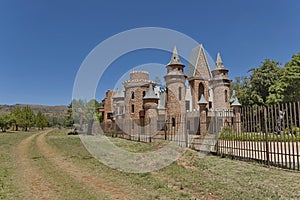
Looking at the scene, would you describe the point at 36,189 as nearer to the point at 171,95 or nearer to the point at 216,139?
the point at 216,139

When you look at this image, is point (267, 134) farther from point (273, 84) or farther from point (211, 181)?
point (273, 84)

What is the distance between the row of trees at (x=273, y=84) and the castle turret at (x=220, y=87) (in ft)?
23.5

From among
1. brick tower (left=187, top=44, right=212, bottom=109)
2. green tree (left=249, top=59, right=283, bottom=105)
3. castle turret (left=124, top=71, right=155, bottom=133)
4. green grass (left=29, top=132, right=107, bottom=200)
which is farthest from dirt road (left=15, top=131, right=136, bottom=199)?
green tree (left=249, top=59, right=283, bottom=105)

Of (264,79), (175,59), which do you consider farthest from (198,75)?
(264,79)

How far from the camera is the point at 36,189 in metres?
6.54

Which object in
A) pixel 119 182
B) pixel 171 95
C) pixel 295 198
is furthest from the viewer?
pixel 171 95

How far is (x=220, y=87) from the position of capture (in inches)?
1436

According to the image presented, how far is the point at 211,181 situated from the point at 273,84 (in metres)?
39.6

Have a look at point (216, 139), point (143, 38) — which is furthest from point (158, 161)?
point (143, 38)

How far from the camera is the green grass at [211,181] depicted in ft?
18.4

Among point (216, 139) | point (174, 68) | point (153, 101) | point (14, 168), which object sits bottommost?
point (14, 168)

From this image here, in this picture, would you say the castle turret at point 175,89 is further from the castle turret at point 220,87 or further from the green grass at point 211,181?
the green grass at point 211,181

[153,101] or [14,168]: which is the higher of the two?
[153,101]

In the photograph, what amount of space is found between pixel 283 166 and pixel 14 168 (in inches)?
419
